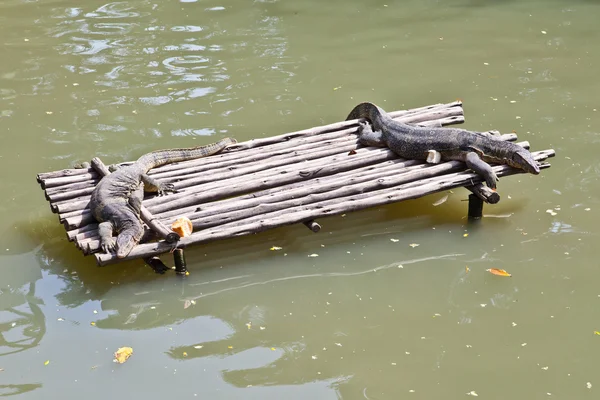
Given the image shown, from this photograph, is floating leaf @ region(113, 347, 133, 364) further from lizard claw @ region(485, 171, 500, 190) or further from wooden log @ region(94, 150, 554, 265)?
lizard claw @ region(485, 171, 500, 190)

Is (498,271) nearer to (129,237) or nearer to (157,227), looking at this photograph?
Answer: (157,227)

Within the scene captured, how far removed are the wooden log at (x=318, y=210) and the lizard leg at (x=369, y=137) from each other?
3.06ft

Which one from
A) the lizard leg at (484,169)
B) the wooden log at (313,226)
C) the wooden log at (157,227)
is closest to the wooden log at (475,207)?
the lizard leg at (484,169)

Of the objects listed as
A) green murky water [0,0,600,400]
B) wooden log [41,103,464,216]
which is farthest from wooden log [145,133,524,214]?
green murky water [0,0,600,400]

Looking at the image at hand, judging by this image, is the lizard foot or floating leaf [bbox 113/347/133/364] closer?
floating leaf [bbox 113/347/133/364]

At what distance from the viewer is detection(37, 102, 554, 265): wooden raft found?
6.73 metres

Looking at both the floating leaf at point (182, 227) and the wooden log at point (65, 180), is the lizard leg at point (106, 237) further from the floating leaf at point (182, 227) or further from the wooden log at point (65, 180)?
the wooden log at point (65, 180)

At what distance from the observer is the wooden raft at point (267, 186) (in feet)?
22.1

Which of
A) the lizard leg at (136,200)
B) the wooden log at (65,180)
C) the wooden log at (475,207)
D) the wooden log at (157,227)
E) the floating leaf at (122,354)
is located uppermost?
the wooden log at (65,180)

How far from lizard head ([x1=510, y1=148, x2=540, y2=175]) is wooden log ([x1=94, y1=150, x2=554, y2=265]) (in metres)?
0.08

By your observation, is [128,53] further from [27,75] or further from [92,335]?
[92,335]

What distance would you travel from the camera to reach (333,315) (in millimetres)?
6137

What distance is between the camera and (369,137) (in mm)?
8141

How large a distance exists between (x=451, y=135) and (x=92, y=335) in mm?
4040
